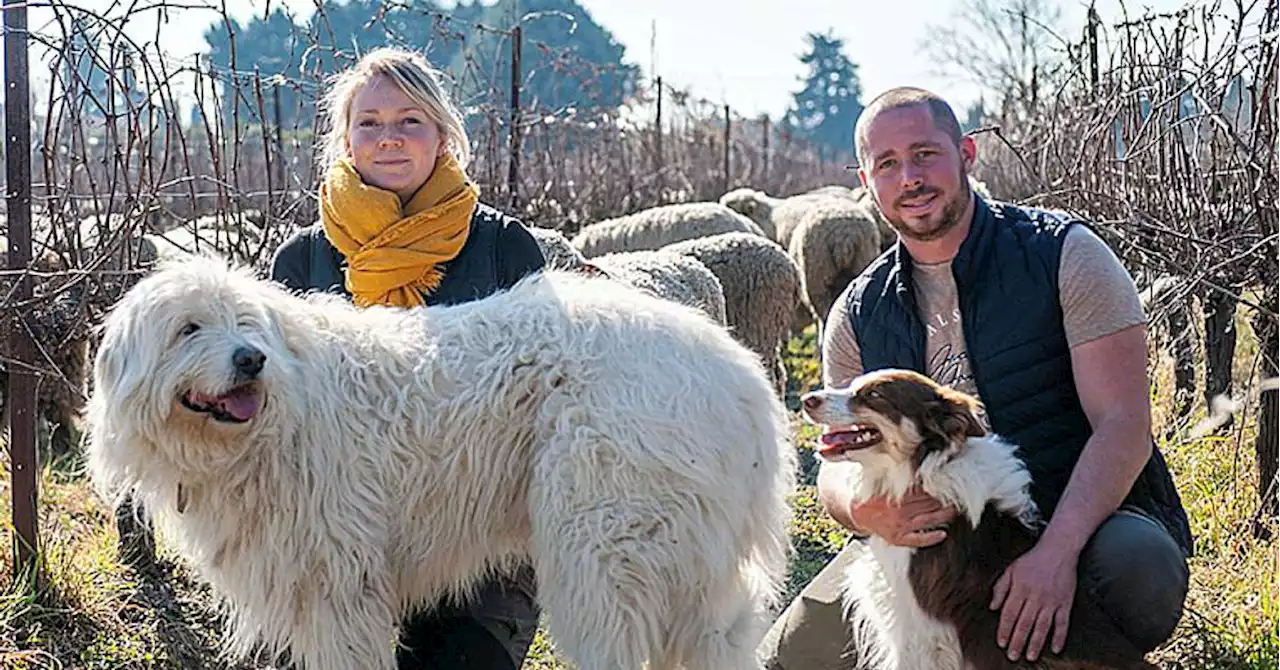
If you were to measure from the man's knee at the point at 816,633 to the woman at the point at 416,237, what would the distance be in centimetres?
84

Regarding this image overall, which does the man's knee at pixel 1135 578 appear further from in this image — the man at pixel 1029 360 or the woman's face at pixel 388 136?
the woman's face at pixel 388 136

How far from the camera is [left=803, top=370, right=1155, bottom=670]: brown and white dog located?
3234 mm

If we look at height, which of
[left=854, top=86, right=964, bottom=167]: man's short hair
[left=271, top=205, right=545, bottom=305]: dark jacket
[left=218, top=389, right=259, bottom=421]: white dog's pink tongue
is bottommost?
[left=218, top=389, right=259, bottom=421]: white dog's pink tongue

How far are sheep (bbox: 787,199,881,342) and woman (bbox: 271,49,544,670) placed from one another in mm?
8152

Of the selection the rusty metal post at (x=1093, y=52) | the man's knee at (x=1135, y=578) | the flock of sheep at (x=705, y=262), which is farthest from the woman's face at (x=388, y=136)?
the rusty metal post at (x=1093, y=52)

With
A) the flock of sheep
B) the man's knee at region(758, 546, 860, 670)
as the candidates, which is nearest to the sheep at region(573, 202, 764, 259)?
the flock of sheep

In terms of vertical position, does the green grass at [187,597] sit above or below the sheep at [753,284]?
below

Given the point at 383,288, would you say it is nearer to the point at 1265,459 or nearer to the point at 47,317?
the point at 47,317

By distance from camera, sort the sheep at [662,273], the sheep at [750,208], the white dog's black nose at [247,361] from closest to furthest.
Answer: the white dog's black nose at [247,361] < the sheep at [662,273] < the sheep at [750,208]

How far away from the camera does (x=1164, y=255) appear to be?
5.25 m

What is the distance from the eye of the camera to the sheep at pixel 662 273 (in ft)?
25.0

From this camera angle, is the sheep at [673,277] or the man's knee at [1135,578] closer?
the man's knee at [1135,578]

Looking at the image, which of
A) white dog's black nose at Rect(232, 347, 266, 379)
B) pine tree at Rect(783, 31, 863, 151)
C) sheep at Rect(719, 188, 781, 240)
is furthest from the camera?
pine tree at Rect(783, 31, 863, 151)

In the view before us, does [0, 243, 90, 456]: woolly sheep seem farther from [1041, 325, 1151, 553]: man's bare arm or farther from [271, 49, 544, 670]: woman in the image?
[1041, 325, 1151, 553]: man's bare arm
